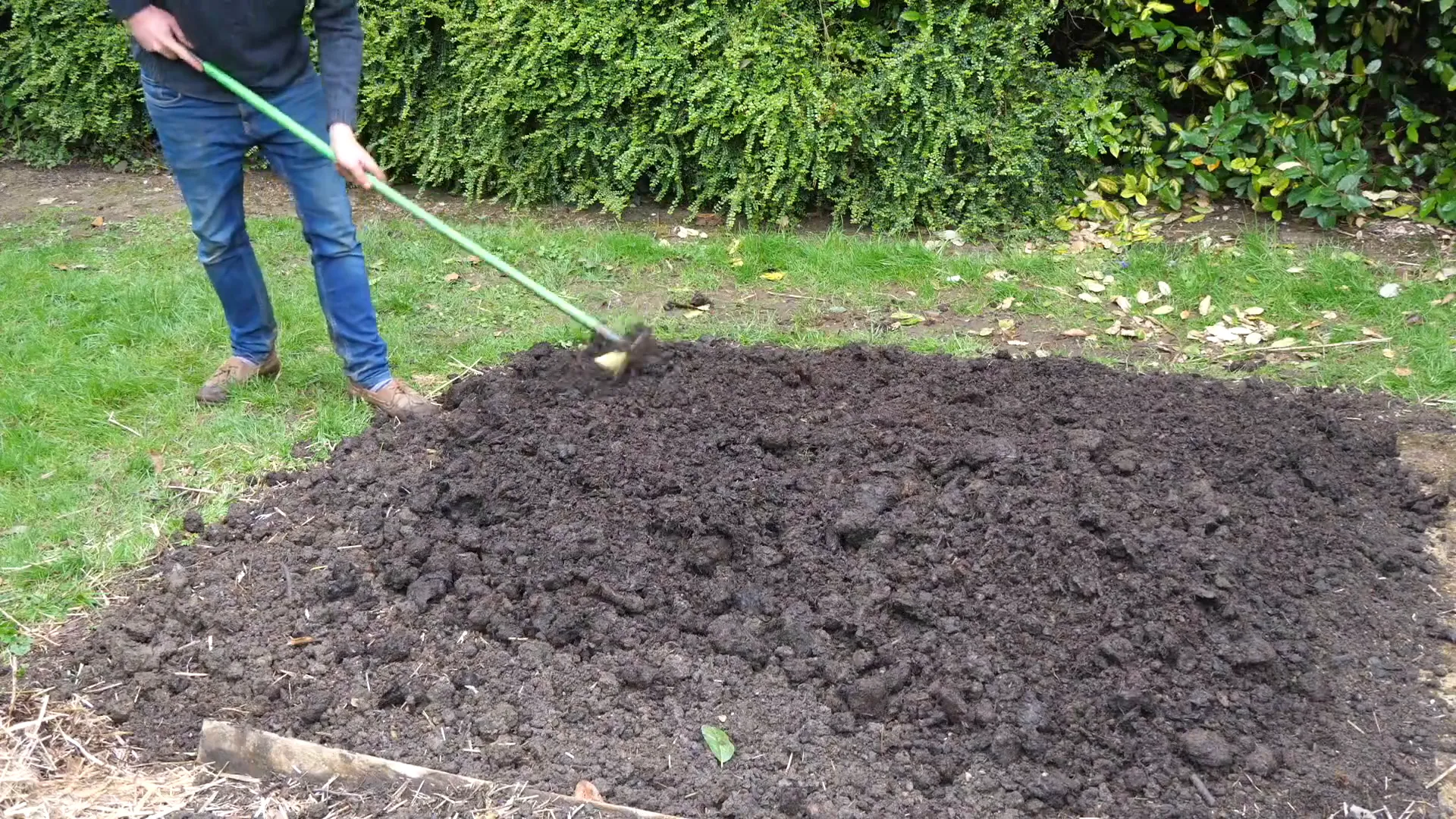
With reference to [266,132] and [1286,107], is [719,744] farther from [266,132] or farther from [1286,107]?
[1286,107]

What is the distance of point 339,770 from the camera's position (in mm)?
2748

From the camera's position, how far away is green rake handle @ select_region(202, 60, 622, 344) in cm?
349

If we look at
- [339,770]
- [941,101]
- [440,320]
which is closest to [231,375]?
[440,320]

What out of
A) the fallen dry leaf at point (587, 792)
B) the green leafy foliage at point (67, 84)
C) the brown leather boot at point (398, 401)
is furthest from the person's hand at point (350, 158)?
the green leafy foliage at point (67, 84)

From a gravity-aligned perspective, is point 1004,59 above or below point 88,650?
above

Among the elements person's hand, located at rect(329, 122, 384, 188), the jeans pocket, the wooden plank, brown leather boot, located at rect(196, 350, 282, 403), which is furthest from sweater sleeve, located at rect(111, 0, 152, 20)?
the wooden plank

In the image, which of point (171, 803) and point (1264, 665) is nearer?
point (171, 803)

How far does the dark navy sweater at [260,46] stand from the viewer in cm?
370

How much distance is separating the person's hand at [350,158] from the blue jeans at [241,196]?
0.87ft

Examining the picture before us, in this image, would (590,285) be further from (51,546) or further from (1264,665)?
(1264,665)

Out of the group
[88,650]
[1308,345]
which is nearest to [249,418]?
[88,650]

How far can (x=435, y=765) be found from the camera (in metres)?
2.80

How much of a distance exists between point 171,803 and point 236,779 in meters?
0.15

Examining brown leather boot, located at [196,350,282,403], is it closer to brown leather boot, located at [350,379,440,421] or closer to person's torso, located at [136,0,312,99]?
brown leather boot, located at [350,379,440,421]
